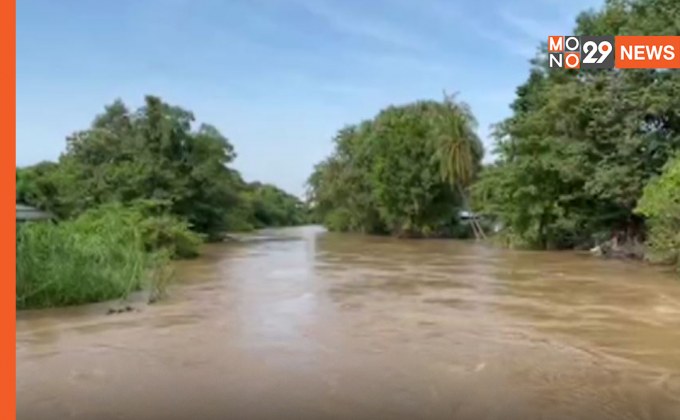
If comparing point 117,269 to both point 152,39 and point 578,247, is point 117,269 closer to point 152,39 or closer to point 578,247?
point 152,39

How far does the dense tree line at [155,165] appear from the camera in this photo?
2900 centimetres

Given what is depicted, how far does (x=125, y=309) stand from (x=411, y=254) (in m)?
15.6

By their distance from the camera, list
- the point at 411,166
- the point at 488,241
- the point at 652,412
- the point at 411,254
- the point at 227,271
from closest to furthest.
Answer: the point at 652,412 < the point at 227,271 < the point at 411,254 < the point at 488,241 < the point at 411,166

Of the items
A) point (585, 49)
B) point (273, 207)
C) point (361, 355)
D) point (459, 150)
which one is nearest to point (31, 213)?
point (585, 49)

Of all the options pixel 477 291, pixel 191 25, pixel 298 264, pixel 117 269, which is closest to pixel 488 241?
pixel 298 264

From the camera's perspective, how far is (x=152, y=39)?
29.9 feet

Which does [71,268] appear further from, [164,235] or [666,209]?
[666,209]

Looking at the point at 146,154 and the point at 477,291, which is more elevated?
the point at 146,154

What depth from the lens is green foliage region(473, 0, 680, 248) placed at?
1912cm

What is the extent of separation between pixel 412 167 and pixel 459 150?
349 cm

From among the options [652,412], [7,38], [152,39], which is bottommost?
[652,412]

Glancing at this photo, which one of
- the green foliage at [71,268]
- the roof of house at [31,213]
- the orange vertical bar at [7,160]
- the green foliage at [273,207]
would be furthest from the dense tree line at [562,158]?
the green foliage at [273,207]

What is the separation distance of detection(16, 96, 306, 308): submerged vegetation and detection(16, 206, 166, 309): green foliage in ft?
0.05

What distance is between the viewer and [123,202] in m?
27.9
